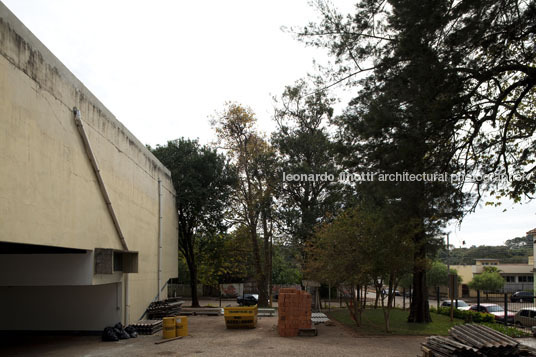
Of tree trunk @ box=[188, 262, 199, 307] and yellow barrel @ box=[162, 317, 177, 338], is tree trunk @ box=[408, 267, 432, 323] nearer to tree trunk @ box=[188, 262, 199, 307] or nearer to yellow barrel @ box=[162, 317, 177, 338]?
yellow barrel @ box=[162, 317, 177, 338]

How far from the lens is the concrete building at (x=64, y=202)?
1058cm

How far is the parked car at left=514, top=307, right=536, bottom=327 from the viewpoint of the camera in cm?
2296

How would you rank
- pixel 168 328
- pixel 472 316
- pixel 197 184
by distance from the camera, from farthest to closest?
pixel 197 184
pixel 472 316
pixel 168 328

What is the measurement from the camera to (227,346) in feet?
53.8

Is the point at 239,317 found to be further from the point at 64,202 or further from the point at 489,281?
the point at 489,281

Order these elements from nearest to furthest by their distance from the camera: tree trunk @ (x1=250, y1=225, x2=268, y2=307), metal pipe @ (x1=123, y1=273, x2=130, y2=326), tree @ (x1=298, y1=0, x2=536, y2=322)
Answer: tree @ (x1=298, y1=0, x2=536, y2=322) < metal pipe @ (x1=123, y1=273, x2=130, y2=326) < tree trunk @ (x1=250, y1=225, x2=268, y2=307)

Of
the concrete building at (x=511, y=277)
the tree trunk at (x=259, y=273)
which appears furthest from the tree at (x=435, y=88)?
the concrete building at (x=511, y=277)

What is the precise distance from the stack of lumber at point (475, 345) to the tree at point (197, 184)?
22.0 m

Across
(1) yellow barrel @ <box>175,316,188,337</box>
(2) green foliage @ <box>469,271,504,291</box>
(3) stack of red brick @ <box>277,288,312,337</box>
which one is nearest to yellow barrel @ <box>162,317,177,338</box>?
(1) yellow barrel @ <box>175,316,188,337</box>

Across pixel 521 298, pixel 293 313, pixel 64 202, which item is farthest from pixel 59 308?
pixel 521 298

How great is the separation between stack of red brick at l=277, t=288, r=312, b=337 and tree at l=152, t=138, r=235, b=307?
1455cm

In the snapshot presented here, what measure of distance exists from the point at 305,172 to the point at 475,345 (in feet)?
73.8

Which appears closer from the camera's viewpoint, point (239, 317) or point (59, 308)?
point (59, 308)

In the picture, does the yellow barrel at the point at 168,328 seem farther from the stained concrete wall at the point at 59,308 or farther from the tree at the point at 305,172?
the tree at the point at 305,172
